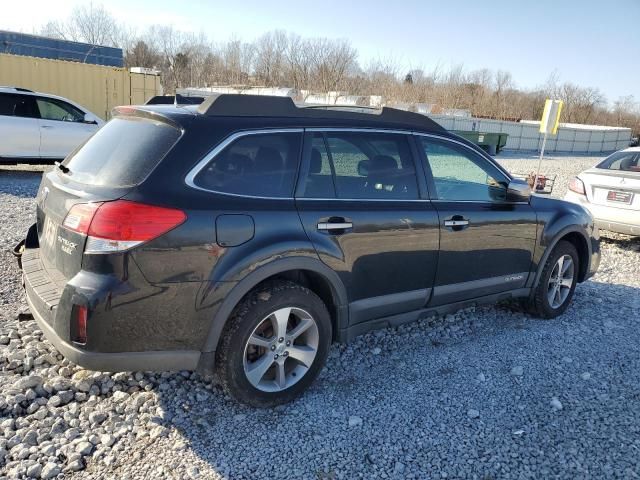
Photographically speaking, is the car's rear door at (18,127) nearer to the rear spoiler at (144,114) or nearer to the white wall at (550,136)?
the rear spoiler at (144,114)

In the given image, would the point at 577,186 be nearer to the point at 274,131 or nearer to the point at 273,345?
the point at 274,131

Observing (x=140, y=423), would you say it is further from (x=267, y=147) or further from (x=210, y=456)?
(x=267, y=147)

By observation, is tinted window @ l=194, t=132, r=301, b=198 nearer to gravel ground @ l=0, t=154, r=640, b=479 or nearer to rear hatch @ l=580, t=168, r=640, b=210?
gravel ground @ l=0, t=154, r=640, b=479

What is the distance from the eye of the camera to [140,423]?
2951 mm

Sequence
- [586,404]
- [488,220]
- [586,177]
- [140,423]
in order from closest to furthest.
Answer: [140,423] → [586,404] → [488,220] → [586,177]

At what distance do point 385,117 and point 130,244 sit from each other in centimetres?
206

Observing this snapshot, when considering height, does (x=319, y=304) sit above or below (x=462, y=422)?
above

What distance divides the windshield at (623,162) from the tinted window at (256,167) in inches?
268

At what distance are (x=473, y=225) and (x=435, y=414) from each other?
4.91ft

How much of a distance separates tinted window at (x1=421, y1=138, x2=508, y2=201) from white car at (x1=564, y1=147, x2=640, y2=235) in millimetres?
3978

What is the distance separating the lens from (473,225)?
3996mm

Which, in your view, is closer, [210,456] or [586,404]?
[210,456]

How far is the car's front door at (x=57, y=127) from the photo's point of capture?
10.7m

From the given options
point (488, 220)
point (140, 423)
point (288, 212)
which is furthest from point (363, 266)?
point (140, 423)
